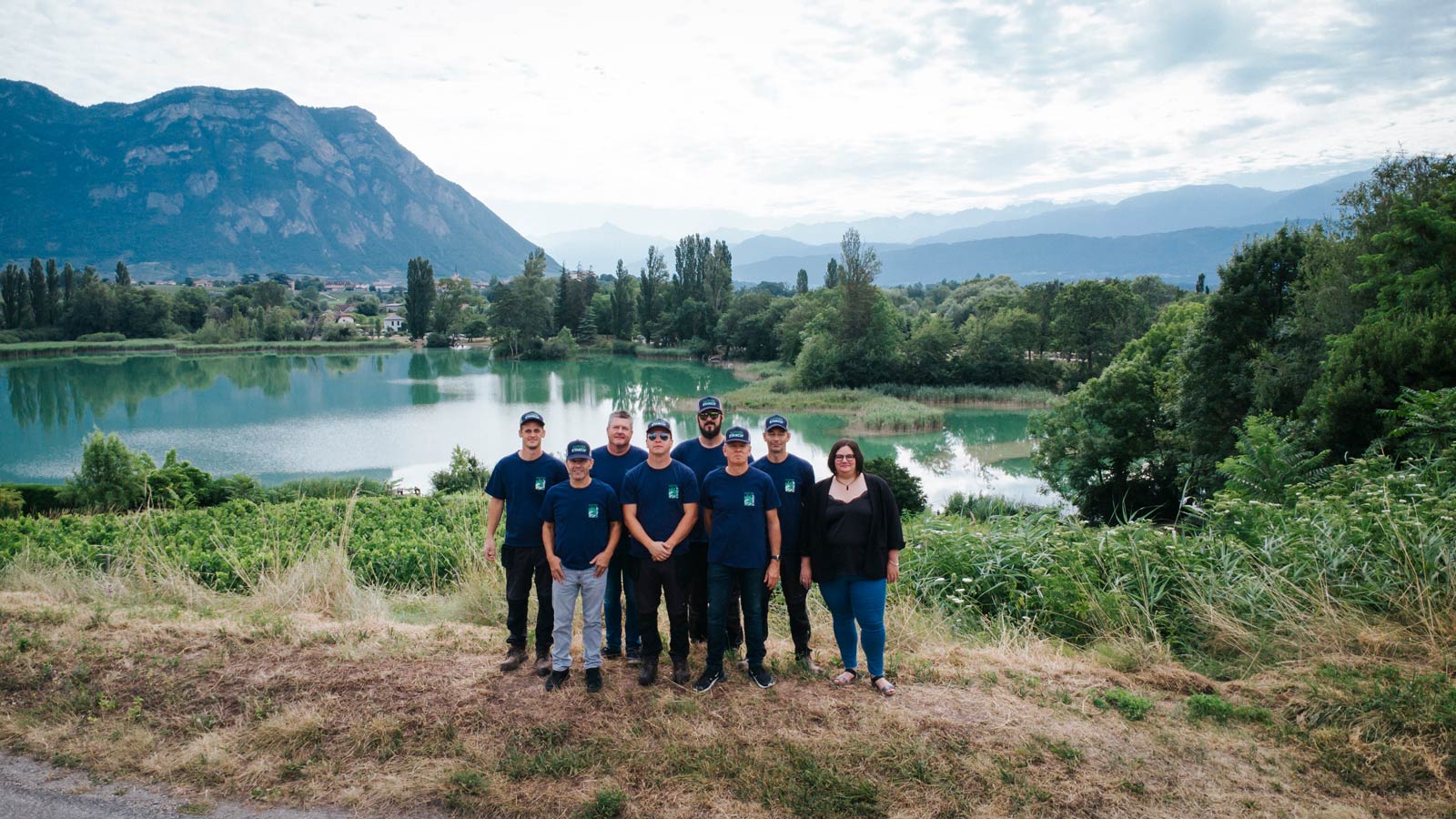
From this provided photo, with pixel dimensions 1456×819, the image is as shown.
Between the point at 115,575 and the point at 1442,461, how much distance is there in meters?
13.1

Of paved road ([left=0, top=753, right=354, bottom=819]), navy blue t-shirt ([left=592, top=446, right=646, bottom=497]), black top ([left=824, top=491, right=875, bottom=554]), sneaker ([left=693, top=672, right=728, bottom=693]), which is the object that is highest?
navy blue t-shirt ([left=592, top=446, right=646, bottom=497])

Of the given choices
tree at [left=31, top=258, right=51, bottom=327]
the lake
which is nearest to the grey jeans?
the lake

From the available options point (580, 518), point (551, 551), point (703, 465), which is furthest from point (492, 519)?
point (703, 465)

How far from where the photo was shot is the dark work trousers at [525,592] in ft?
17.1

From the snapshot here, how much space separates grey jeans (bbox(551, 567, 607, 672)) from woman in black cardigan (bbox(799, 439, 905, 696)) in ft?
4.47

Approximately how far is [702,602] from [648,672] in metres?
0.66

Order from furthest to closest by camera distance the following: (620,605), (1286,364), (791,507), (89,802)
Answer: (1286,364), (620,605), (791,507), (89,802)

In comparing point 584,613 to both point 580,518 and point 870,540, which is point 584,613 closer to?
point 580,518

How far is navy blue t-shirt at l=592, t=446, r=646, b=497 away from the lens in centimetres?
520

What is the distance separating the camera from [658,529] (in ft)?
16.1

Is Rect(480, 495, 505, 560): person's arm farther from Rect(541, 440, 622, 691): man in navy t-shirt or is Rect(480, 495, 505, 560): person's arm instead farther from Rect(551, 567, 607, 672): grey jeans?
Rect(551, 567, 607, 672): grey jeans

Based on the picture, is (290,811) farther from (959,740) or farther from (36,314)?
(36,314)

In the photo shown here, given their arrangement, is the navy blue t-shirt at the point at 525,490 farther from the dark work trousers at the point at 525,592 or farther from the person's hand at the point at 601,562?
the person's hand at the point at 601,562

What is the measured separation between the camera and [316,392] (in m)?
49.4
